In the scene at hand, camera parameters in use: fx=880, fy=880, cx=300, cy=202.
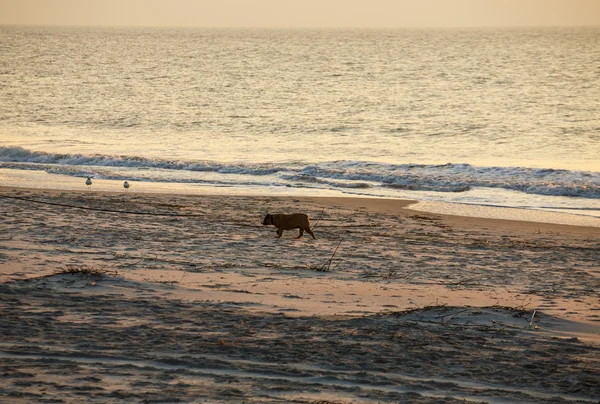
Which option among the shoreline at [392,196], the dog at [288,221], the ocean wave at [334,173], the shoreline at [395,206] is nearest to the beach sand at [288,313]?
the dog at [288,221]

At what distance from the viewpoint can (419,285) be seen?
32.1ft

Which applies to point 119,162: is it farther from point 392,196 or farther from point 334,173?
point 392,196

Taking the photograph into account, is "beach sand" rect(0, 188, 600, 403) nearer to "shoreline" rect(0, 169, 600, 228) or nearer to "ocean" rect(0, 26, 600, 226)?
"shoreline" rect(0, 169, 600, 228)

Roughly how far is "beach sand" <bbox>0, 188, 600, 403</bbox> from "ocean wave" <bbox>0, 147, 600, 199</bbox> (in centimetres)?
756

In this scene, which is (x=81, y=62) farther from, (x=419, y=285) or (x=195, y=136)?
(x=419, y=285)

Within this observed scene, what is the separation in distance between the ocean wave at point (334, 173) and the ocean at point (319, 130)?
0.19 feet

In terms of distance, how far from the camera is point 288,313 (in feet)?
26.9

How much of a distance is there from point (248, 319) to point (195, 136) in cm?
2659

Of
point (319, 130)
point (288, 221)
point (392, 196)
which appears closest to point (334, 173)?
point (392, 196)

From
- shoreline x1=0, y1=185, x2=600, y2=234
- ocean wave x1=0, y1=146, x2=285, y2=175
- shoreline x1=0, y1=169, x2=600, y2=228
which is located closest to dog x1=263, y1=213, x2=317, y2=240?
shoreline x1=0, y1=185, x2=600, y2=234

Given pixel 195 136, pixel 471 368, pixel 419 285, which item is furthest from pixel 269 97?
pixel 471 368

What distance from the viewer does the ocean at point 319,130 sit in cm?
2148

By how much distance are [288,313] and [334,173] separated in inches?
631

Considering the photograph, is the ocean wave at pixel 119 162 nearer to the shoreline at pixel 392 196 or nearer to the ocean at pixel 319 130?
the ocean at pixel 319 130
